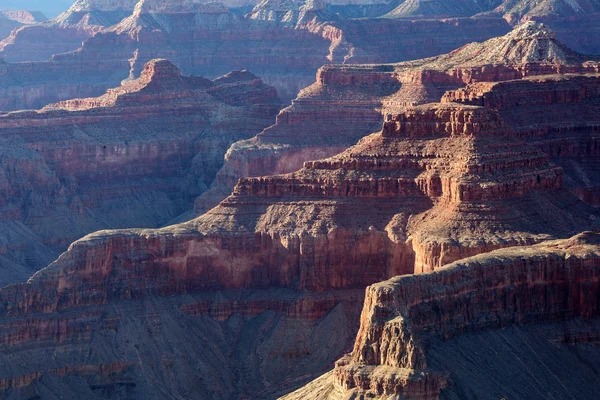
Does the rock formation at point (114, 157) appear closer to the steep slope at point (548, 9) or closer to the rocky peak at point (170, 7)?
the steep slope at point (548, 9)

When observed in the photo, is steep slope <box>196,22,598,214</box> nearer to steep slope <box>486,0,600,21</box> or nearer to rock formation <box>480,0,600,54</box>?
rock formation <box>480,0,600,54</box>

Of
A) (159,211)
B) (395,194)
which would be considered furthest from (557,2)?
(395,194)

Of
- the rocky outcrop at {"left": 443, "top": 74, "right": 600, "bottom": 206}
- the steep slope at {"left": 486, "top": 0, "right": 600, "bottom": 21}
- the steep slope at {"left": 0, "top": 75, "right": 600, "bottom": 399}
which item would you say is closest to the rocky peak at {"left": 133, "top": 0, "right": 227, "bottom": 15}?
the steep slope at {"left": 486, "top": 0, "right": 600, "bottom": 21}

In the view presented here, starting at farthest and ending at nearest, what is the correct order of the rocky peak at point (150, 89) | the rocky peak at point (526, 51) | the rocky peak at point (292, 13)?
the rocky peak at point (292, 13), the rocky peak at point (150, 89), the rocky peak at point (526, 51)

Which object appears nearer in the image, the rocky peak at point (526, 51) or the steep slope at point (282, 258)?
the steep slope at point (282, 258)

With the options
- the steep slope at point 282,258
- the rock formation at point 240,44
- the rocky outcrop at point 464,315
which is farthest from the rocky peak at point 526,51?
the rocky outcrop at point 464,315

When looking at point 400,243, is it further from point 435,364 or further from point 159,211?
point 159,211
